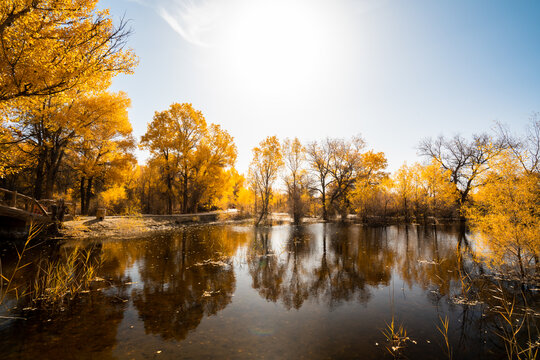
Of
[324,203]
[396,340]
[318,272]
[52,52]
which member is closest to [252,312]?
[396,340]

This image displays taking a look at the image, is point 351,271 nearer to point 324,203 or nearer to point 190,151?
point 190,151

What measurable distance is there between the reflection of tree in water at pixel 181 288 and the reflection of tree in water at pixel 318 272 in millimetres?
1243

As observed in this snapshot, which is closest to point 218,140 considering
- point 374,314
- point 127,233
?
point 127,233

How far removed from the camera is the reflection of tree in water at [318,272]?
6.71 meters

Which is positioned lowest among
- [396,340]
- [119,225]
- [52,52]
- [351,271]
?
[351,271]

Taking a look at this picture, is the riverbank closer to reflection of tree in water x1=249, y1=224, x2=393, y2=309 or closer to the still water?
the still water

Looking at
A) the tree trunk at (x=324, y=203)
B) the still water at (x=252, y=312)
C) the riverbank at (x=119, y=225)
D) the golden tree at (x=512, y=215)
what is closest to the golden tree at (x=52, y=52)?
the still water at (x=252, y=312)

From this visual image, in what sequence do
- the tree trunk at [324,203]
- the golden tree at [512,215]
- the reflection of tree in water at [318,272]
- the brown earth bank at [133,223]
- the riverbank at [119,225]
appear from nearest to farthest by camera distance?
1. the reflection of tree in water at [318,272]
2. the golden tree at [512,215]
3. the riverbank at [119,225]
4. the brown earth bank at [133,223]
5. the tree trunk at [324,203]

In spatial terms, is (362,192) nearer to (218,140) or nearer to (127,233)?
(218,140)

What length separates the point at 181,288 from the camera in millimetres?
6801

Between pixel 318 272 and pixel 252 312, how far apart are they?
4.06m

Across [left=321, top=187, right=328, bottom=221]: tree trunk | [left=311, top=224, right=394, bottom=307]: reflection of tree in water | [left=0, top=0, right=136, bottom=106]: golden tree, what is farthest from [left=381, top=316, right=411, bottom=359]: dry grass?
[left=321, top=187, right=328, bottom=221]: tree trunk

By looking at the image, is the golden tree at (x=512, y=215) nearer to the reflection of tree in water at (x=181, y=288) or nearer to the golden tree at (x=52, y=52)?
the reflection of tree in water at (x=181, y=288)

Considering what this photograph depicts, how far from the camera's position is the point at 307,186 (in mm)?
34438
